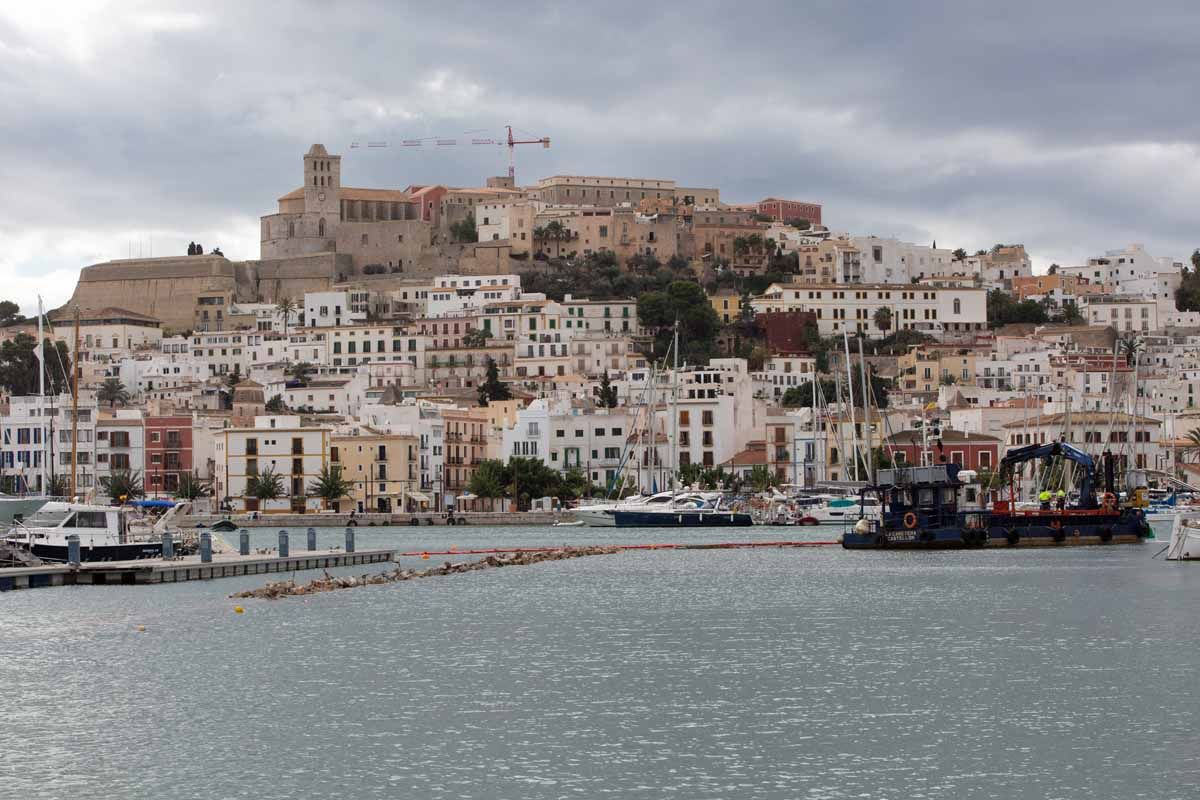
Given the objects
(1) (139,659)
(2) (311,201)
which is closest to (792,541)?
(1) (139,659)

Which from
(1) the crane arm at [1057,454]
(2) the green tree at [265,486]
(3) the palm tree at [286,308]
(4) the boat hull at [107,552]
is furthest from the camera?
(3) the palm tree at [286,308]

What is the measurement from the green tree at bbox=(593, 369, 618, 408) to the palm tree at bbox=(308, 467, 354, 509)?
818 inches

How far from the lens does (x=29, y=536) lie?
50.6 meters

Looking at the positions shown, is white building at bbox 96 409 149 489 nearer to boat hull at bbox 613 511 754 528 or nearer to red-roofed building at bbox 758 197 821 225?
boat hull at bbox 613 511 754 528

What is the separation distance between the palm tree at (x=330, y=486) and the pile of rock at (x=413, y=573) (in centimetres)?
2497

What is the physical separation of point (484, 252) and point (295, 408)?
1547 inches

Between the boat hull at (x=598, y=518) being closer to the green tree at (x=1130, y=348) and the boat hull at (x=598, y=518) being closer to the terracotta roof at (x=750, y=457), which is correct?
the terracotta roof at (x=750, y=457)

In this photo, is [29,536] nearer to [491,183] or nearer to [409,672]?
[409,672]

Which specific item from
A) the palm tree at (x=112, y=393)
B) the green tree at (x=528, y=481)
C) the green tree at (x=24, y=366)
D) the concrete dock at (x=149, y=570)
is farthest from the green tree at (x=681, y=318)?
the concrete dock at (x=149, y=570)

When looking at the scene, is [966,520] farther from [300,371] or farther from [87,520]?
[300,371]

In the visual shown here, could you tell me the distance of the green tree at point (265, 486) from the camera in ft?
299

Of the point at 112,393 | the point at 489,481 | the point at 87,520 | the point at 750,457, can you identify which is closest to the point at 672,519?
the point at 489,481

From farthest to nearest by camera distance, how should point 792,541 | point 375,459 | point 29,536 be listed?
point 375,459 → point 792,541 → point 29,536

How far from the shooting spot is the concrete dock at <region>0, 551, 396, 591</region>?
47.1 metres
